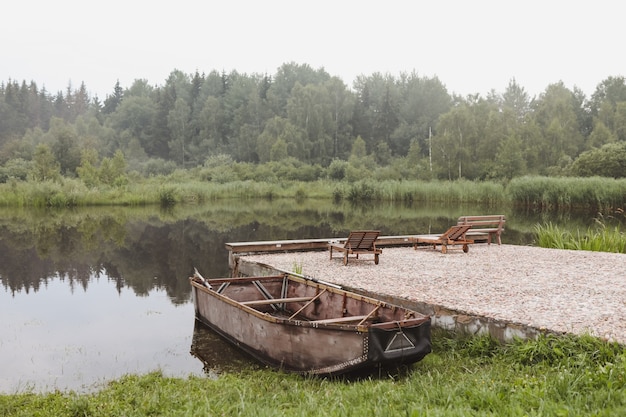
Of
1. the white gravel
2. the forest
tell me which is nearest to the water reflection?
the white gravel

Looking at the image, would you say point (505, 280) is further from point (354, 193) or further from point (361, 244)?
point (354, 193)

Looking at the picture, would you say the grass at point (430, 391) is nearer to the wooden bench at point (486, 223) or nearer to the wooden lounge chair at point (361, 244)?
the wooden lounge chair at point (361, 244)

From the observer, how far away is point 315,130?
273 feet

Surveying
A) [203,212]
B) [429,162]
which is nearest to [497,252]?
[203,212]

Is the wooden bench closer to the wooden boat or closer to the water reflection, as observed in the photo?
the wooden boat

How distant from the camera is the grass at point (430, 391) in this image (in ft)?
14.2

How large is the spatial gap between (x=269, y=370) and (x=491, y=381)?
A: 10.0 feet

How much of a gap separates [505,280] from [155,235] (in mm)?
17175

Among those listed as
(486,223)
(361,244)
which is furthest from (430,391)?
(486,223)

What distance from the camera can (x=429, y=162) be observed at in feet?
202

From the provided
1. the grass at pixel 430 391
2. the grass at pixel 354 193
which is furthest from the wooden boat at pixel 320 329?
the grass at pixel 354 193

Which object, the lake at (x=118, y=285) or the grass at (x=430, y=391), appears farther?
the lake at (x=118, y=285)

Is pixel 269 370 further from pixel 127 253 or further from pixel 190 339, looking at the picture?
pixel 127 253

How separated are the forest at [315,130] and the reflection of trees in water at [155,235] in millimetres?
17937
